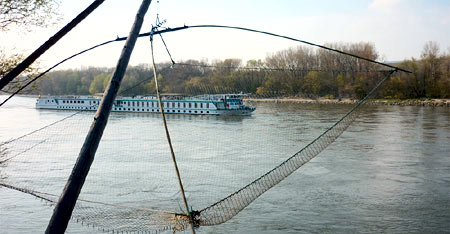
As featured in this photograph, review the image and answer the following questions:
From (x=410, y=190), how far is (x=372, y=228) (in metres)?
3.13

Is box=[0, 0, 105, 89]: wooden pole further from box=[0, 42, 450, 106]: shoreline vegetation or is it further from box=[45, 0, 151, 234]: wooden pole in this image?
box=[0, 42, 450, 106]: shoreline vegetation

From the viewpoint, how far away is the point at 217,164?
45.3ft

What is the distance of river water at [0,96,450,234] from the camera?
28.0ft

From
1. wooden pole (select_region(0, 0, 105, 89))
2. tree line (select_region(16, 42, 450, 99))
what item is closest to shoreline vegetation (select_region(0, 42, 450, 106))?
tree line (select_region(16, 42, 450, 99))

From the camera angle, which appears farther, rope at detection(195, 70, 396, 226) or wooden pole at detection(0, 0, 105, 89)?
rope at detection(195, 70, 396, 226)

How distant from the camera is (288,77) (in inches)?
559

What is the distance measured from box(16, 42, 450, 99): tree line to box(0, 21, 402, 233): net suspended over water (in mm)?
2274

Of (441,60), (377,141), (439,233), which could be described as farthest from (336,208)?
(441,60)

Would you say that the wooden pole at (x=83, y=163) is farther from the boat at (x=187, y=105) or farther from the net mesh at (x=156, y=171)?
the boat at (x=187, y=105)

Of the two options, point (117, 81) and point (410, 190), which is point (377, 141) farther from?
point (117, 81)

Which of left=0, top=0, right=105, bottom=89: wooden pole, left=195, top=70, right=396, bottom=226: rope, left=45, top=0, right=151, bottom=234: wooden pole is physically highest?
left=0, top=0, right=105, bottom=89: wooden pole

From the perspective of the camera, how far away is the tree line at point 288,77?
13180 mm

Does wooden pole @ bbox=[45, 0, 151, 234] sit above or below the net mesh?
above

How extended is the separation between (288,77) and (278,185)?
447cm
